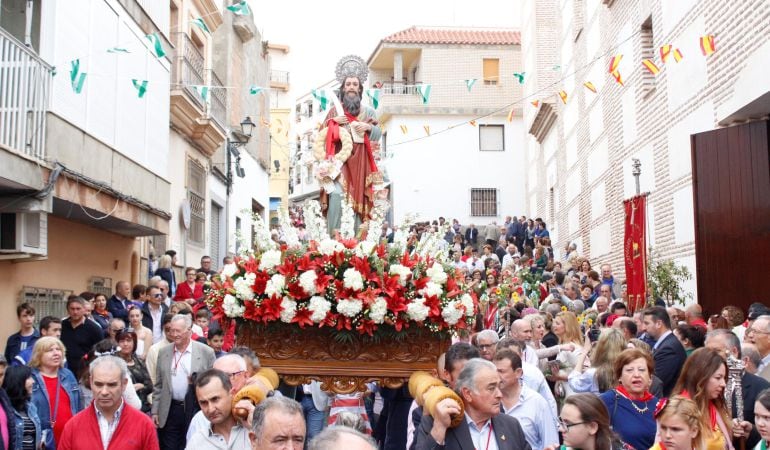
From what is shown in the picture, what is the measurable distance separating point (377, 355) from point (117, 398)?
1847 mm

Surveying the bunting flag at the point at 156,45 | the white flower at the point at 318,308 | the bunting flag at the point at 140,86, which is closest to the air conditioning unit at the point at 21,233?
the bunting flag at the point at 140,86

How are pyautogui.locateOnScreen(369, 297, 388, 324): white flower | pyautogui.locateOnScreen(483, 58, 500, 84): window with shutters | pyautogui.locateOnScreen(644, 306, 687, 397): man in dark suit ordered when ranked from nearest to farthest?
pyautogui.locateOnScreen(369, 297, 388, 324): white flower < pyautogui.locateOnScreen(644, 306, 687, 397): man in dark suit < pyautogui.locateOnScreen(483, 58, 500, 84): window with shutters

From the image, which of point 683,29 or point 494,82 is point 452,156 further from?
point 683,29

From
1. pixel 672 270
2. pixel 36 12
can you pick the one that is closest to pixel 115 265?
pixel 36 12

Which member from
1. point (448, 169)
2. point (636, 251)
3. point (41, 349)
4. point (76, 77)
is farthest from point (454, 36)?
point (41, 349)

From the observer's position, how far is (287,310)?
6.75m

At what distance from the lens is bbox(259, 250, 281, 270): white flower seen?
698 cm

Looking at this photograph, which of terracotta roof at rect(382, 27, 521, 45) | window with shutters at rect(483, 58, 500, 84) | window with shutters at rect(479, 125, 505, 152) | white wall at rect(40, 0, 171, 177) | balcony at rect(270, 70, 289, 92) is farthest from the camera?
balcony at rect(270, 70, 289, 92)

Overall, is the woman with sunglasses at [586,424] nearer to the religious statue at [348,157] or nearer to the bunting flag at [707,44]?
the religious statue at [348,157]

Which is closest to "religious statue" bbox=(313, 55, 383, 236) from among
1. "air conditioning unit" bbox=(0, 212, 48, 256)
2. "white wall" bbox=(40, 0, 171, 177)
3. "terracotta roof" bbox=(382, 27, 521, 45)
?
"air conditioning unit" bbox=(0, 212, 48, 256)

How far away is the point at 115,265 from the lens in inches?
697

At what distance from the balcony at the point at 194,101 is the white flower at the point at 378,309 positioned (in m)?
13.7

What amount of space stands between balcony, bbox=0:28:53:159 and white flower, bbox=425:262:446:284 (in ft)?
19.9

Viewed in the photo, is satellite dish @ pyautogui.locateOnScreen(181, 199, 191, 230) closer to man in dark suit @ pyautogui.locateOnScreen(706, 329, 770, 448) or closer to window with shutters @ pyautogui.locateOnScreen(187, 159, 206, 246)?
window with shutters @ pyautogui.locateOnScreen(187, 159, 206, 246)
